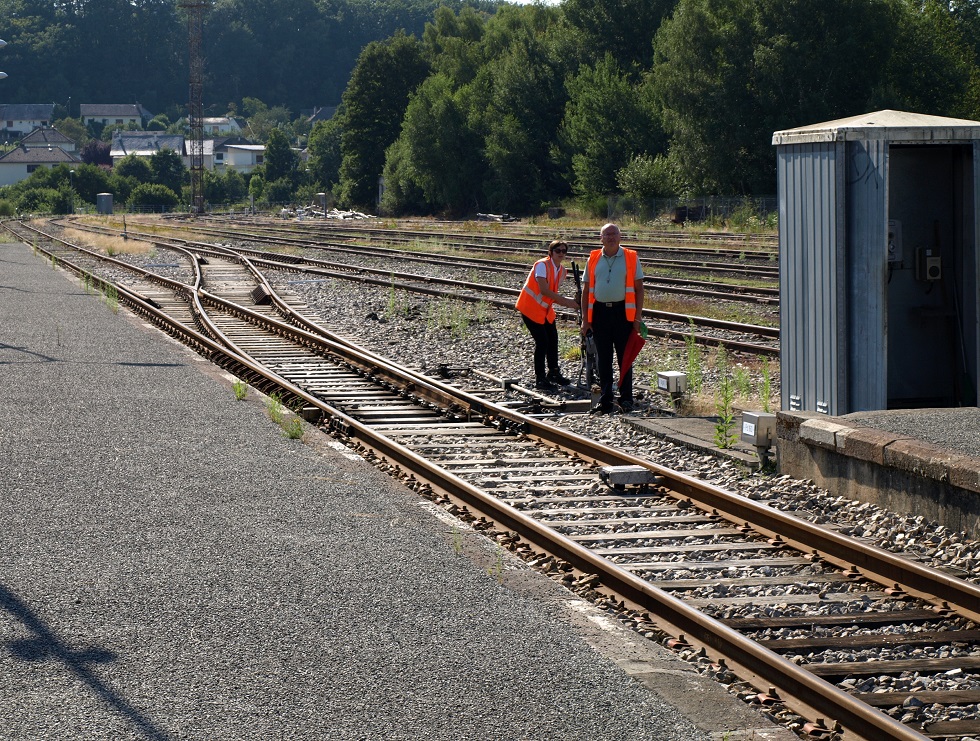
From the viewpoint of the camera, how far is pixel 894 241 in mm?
9500

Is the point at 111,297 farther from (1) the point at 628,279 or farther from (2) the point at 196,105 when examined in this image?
(2) the point at 196,105

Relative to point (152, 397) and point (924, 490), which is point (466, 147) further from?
point (924, 490)

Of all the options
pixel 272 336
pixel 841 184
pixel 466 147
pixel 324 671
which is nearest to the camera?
pixel 324 671

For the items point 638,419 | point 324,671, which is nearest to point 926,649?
point 324,671

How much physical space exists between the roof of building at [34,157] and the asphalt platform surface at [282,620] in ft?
585

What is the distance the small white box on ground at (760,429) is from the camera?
30.6 ft

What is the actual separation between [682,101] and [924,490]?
55415mm

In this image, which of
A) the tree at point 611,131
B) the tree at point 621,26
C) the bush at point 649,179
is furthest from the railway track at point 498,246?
the tree at point 621,26

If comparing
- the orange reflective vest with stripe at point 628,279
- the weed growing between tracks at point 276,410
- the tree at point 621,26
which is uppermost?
the tree at point 621,26

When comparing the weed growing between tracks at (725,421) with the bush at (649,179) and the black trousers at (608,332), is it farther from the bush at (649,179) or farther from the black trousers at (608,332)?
the bush at (649,179)

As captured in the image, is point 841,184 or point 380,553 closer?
point 380,553

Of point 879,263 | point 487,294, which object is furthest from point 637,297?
point 487,294

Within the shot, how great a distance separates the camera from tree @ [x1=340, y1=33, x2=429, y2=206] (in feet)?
333

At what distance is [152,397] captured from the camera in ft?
44.7
